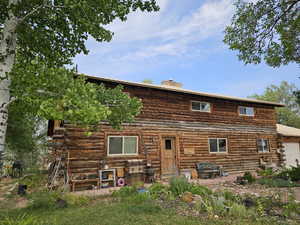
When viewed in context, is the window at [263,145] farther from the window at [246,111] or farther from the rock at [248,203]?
the rock at [248,203]

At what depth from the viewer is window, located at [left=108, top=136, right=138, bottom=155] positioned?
32.2 feet

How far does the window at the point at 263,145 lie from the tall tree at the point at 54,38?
13.9 metres

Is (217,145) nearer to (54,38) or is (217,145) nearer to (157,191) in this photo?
(157,191)

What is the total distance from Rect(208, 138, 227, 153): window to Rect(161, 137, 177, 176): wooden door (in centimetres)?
299

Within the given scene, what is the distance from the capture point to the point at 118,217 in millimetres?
4562

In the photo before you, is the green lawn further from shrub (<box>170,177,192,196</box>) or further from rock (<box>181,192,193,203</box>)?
shrub (<box>170,177,192,196</box>)

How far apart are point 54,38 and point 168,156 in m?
8.47

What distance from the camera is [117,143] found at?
997 centimetres

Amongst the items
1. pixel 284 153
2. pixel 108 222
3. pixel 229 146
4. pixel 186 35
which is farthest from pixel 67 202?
pixel 284 153

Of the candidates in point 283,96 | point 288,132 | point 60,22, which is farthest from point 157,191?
point 283,96

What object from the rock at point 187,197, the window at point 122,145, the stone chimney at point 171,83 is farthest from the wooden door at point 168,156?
the stone chimney at point 171,83

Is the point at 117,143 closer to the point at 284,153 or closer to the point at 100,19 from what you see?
the point at 100,19

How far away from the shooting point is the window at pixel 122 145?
982 centimetres

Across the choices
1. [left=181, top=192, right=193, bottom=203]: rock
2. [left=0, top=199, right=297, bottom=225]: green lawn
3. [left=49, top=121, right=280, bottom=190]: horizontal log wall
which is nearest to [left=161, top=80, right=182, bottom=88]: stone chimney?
[left=49, top=121, right=280, bottom=190]: horizontal log wall
